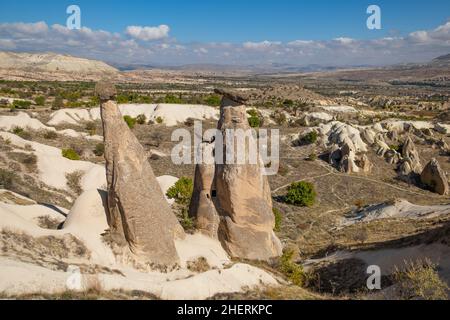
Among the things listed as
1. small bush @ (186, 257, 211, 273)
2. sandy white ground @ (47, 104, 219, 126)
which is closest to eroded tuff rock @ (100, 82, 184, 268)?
small bush @ (186, 257, 211, 273)

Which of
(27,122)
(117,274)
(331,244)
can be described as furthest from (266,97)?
(117,274)

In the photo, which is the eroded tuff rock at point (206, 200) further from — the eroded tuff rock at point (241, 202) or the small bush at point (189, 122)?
the small bush at point (189, 122)

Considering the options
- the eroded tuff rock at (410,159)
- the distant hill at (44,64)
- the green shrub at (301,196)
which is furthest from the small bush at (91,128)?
the distant hill at (44,64)

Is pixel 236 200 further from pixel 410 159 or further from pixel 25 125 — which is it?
pixel 25 125

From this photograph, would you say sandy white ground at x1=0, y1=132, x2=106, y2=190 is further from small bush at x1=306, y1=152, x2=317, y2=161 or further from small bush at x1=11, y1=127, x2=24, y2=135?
small bush at x1=306, y1=152, x2=317, y2=161

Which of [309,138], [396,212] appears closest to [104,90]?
[396,212]

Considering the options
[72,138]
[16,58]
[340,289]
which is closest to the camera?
[340,289]
